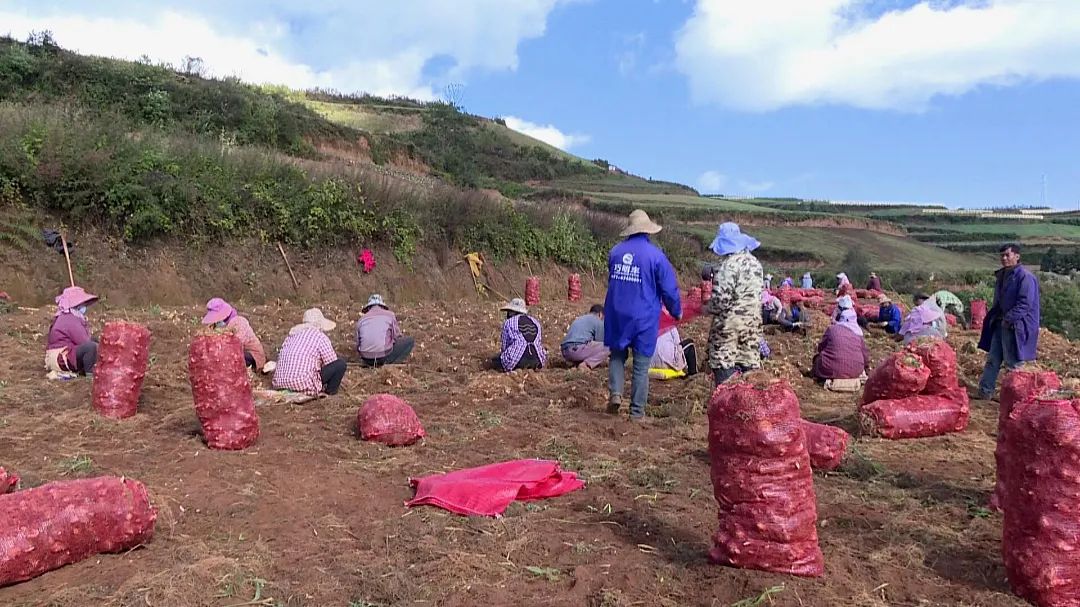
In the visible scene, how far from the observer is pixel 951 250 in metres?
58.7

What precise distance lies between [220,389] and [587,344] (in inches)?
210

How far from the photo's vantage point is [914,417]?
6898mm

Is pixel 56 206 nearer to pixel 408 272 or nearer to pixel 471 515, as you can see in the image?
pixel 408 272

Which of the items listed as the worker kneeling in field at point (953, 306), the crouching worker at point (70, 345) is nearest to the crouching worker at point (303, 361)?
the crouching worker at point (70, 345)

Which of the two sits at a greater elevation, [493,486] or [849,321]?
[849,321]

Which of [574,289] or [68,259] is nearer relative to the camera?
[68,259]

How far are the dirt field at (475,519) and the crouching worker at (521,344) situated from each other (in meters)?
0.93

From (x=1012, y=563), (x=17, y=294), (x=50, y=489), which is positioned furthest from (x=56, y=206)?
(x=1012, y=563)

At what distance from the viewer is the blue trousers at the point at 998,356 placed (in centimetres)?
891

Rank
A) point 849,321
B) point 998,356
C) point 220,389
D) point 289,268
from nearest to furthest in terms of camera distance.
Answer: point 220,389 → point 998,356 → point 849,321 → point 289,268

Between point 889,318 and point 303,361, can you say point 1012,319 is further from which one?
point 303,361

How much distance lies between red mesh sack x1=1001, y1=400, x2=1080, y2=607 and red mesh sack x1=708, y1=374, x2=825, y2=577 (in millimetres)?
863

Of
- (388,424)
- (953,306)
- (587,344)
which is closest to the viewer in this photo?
(388,424)

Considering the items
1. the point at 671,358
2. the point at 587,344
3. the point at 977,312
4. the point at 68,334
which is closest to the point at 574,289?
the point at 977,312
